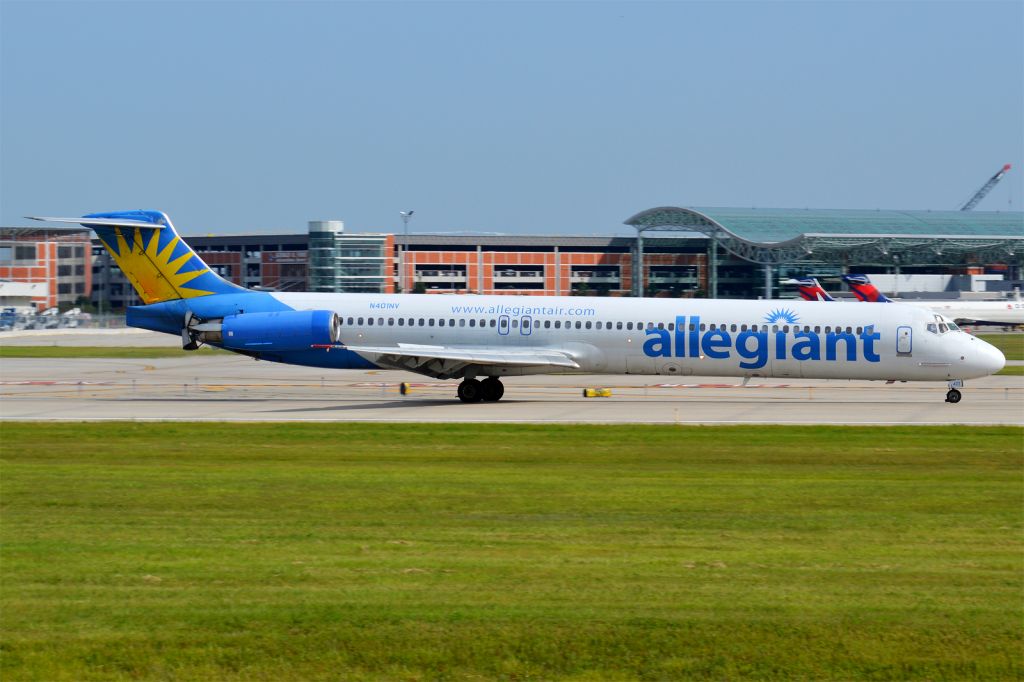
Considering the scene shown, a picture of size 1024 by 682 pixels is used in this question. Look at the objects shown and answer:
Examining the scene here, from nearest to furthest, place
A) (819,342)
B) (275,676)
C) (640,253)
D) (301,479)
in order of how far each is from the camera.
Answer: (275,676), (301,479), (819,342), (640,253)

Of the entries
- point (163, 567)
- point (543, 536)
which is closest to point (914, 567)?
point (543, 536)

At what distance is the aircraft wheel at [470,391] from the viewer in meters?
35.9

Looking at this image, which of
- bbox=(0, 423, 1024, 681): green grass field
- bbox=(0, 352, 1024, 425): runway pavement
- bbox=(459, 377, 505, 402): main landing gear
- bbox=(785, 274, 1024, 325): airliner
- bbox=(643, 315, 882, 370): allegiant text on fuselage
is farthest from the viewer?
bbox=(785, 274, 1024, 325): airliner

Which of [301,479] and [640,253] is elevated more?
[640,253]

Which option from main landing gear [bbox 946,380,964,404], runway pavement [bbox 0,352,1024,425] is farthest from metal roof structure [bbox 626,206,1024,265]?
main landing gear [bbox 946,380,964,404]

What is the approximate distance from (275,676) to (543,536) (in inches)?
213

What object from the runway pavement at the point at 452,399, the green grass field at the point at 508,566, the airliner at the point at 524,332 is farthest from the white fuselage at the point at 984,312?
the green grass field at the point at 508,566

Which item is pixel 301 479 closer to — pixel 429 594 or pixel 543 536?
pixel 543 536

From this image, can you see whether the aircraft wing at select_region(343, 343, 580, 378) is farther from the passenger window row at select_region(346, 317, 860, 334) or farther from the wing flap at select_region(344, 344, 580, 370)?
the passenger window row at select_region(346, 317, 860, 334)

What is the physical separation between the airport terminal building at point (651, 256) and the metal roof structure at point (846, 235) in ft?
0.52

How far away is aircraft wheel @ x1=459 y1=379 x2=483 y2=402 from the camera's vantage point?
118 feet

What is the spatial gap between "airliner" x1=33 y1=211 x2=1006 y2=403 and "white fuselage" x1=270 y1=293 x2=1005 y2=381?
0.11 feet

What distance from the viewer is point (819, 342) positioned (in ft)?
114

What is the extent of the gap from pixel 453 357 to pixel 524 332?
288 cm
